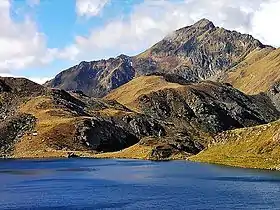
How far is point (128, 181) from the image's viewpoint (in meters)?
186

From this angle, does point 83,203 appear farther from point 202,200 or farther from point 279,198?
point 279,198

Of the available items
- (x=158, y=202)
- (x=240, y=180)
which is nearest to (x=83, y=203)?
(x=158, y=202)

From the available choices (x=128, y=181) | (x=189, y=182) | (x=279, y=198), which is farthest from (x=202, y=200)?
(x=128, y=181)

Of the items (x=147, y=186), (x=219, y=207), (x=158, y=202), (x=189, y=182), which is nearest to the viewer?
(x=219, y=207)

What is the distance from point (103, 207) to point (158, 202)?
15.3m

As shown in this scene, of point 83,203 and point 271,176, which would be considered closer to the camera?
point 83,203

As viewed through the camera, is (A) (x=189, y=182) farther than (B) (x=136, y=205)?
Yes

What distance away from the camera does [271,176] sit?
190000 mm

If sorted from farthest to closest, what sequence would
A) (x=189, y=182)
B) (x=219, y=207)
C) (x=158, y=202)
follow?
1. (x=189, y=182)
2. (x=158, y=202)
3. (x=219, y=207)

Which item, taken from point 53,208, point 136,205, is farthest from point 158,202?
point 53,208

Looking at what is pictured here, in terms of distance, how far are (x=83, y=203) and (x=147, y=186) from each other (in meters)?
40.1

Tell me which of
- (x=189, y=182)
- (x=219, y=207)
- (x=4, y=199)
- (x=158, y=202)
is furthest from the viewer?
(x=189, y=182)

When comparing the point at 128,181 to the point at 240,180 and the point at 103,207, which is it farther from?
the point at 103,207

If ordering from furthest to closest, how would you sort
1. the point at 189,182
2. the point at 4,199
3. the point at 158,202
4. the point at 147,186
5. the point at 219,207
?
the point at 189,182, the point at 147,186, the point at 4,199, the point at 158,202, the point at 219,207
